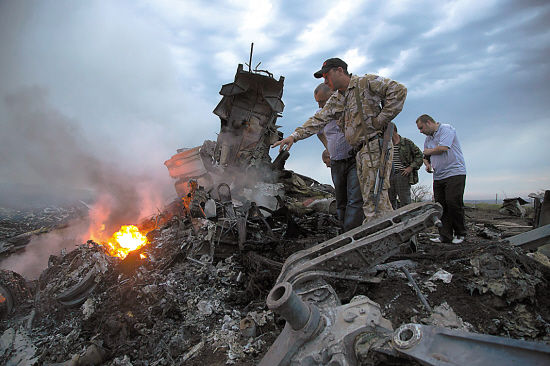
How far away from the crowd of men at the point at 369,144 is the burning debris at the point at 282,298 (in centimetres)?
63

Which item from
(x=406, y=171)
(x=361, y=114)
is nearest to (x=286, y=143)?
(x=361, y=114)

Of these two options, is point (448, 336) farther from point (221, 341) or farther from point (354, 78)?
point (354, 78)

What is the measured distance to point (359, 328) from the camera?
4.28 feet

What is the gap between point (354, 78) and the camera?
Result: 319cm

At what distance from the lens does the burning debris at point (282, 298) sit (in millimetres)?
1320

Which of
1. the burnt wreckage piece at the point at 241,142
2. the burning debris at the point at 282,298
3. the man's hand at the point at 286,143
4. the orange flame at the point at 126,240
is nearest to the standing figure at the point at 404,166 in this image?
the burning debris at the point at 282,298

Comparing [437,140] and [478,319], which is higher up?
[437,140]

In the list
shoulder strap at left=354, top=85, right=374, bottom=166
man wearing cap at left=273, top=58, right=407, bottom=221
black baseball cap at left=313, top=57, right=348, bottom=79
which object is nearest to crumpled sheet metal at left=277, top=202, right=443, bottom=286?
man wearing cap at left=273, top=58, right=407, bottom=221

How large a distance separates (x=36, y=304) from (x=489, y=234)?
7119mm

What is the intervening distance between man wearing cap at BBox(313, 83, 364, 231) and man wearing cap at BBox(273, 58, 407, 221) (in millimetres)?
250

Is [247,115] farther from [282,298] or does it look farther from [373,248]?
[282,298]

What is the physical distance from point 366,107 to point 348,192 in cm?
109

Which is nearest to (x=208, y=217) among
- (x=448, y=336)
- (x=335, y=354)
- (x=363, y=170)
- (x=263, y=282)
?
(x=263, y=282)

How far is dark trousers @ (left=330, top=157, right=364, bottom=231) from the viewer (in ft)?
11.1
